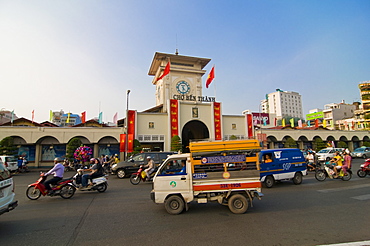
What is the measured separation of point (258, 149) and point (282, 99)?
131 m

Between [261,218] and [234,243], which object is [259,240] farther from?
[261,218]

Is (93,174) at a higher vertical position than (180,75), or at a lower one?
lower

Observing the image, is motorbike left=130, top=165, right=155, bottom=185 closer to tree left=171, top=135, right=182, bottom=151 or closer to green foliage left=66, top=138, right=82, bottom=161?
tree left=171, top=135, right=182, bottom=151

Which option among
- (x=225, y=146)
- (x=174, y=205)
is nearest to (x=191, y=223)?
(x=174, y=205)

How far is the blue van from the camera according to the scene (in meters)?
11.0

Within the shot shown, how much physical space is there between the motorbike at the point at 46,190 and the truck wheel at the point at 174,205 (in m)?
5.00

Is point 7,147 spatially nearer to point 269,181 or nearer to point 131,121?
point 131,121

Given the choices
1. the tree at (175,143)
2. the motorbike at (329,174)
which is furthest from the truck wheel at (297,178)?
the tree at (175,143)

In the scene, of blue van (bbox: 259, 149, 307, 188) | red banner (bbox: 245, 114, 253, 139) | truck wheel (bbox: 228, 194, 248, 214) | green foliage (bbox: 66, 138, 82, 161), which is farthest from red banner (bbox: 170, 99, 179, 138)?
truck wheel (bbox: 228, 194, 248, 214)

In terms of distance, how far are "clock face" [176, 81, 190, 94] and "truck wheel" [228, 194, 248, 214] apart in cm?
3337

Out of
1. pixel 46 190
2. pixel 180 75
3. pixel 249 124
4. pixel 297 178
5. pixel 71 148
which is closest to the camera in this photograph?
pixel 46 190

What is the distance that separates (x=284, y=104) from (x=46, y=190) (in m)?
134

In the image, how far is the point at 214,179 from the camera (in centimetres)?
639

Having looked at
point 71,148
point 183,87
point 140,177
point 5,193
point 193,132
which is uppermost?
point 183,87
